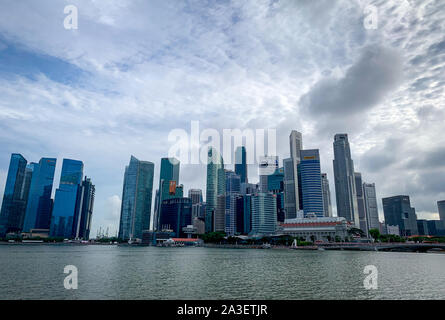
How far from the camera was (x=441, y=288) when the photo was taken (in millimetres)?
45062

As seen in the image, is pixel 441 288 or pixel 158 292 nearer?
pixel 158 292

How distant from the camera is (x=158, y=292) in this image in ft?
133
